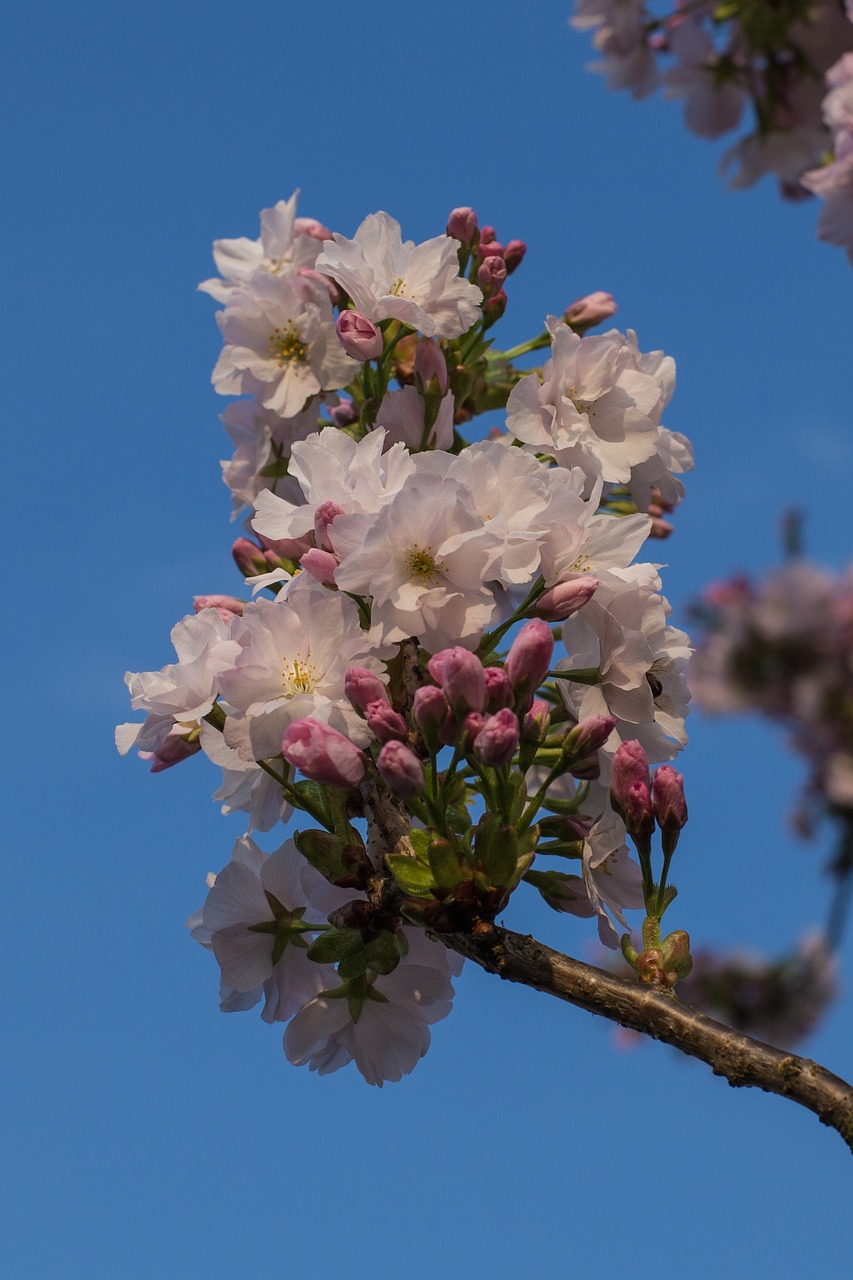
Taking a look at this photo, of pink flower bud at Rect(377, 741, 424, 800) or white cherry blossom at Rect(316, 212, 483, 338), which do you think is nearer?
pink flower bud at Rect(377, 741, 424, 800)

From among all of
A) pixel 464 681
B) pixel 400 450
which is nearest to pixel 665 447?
pixel 400 450

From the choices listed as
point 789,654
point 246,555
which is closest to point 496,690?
point 246,555

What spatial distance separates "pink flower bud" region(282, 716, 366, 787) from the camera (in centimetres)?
202

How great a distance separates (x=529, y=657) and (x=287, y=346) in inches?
54.7

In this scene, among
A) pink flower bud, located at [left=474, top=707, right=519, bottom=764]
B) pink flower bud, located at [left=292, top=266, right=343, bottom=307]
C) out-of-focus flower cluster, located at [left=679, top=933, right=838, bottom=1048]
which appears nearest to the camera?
pink flower bud, located at [left=474, top=707, right=519, bottom=764]

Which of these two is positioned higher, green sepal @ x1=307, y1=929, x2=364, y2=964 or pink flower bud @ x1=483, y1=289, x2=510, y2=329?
pink flower bud @ x1=483, y1=289, x2=510, y2=329

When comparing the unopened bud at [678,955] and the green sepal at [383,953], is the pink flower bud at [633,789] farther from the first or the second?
the green sepal at [383,953]

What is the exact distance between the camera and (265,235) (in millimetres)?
3502

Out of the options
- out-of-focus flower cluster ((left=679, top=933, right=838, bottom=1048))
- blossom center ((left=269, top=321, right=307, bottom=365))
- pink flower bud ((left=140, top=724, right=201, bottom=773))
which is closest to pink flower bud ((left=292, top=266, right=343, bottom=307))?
blossom center ((left=269, top=321, right=307, bottom=365))

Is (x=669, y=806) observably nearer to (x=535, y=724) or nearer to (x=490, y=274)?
(x=535, y=724)

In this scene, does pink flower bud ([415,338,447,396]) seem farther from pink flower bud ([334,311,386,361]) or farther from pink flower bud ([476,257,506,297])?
pink flower bud ([476,257,506,297])

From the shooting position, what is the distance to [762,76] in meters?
3.36

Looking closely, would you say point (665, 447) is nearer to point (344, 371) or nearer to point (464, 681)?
point (344, 371)

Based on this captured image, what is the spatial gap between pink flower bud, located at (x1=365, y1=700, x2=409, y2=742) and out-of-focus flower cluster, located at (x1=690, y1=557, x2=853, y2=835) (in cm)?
197
